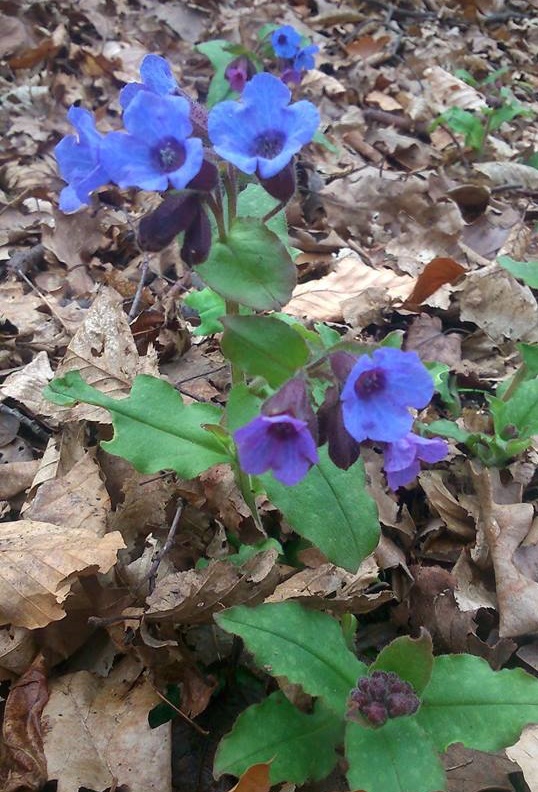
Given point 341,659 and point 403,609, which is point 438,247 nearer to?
point 403,609

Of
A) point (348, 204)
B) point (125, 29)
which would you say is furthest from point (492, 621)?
point (125, 29)

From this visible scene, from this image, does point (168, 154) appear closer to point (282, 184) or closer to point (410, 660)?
point (282, 184)

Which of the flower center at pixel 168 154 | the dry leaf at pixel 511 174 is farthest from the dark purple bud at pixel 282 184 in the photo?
the dry leaf at pixel 511 174

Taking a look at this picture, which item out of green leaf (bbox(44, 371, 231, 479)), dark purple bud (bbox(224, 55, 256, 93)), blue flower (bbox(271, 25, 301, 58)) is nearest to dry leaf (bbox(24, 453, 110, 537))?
green leaf (bbox(44, 371, 231, 479))

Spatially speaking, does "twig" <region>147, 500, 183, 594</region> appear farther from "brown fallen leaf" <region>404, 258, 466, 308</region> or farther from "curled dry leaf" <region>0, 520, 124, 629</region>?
"brown fallen leaf" <region>404, 258, 466, 308</region>

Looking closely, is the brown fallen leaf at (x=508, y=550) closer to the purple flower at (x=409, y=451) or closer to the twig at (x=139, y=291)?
the purple flower at (x=409, y=451)

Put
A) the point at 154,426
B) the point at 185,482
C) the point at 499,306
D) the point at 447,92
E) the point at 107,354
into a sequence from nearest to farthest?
1. the point at 154,426
2. the point at 185,482
3. the point at 107,354
4. the point at 499,306
5. the point at 447,92

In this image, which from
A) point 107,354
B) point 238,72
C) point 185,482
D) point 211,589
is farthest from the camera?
point 238,72

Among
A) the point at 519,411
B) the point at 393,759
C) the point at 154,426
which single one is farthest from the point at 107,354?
the point at 393,759
